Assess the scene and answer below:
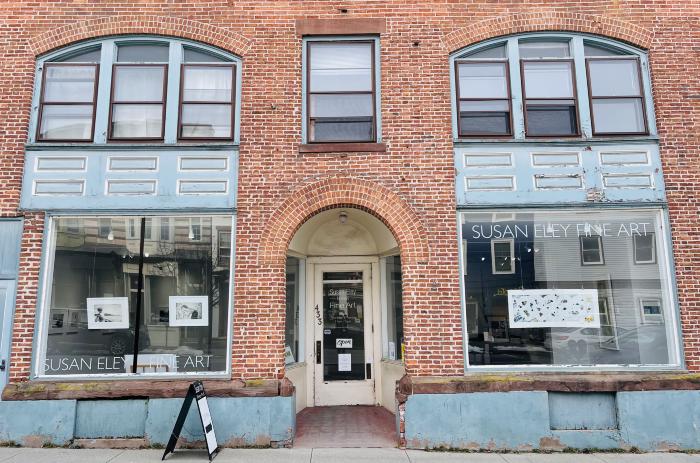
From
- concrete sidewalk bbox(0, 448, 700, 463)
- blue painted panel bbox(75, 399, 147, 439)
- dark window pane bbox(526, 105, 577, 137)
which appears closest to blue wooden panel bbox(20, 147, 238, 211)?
Answer: blue painted panel bbox(75, 399, 147, 439)

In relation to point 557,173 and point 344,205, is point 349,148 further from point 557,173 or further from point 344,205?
point 557,173

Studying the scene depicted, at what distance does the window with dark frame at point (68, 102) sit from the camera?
7.94m

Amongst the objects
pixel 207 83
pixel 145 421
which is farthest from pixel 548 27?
pixel 145 421

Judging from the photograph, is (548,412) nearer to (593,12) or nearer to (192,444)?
(192,444)

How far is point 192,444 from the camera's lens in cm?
687

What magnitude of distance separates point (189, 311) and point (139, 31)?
4.95 m

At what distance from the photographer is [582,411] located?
281 inches

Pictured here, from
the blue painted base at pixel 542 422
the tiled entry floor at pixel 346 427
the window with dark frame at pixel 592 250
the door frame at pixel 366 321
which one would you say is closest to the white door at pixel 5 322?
the tiled entry floor at pixel 346 427

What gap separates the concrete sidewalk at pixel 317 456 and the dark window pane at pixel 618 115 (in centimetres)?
520

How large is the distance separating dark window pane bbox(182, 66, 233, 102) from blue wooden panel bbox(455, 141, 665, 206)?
4165mm

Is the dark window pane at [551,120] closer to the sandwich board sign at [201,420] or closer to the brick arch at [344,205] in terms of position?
the brick arch at [344,205]

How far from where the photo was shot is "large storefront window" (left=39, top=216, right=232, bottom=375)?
744cm

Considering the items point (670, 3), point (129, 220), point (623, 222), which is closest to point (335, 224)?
point (129, 220)

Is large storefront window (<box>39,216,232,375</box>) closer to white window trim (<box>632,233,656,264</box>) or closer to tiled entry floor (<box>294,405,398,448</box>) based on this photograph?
tiled entry floor (<box>294,405,398,448</box>)
